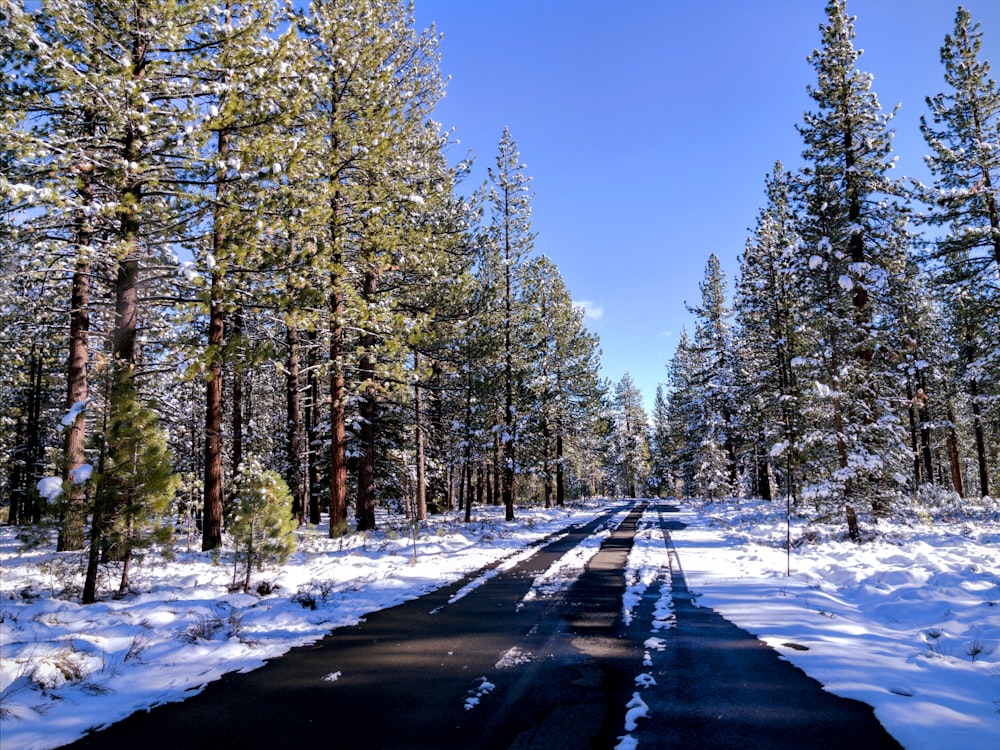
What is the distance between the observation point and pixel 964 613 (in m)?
6.48

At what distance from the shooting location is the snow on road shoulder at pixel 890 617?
388 cm

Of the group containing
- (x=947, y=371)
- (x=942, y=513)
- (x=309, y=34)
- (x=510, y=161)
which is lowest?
(x=942, y=513)

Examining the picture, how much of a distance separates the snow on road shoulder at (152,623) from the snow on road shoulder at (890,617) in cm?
467

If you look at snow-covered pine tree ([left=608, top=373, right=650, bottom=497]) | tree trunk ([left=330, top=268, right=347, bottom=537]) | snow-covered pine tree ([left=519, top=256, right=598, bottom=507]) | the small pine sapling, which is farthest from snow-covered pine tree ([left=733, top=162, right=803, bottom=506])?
snow-covered pine tree ([left=608, top=373, right=650, bottom=497])

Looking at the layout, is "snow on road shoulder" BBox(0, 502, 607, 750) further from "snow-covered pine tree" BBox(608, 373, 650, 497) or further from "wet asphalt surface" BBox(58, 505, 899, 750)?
"snow-covered pine tree" BBox(608, 373, 650, 497)

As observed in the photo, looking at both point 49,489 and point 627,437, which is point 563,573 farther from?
point 627,437

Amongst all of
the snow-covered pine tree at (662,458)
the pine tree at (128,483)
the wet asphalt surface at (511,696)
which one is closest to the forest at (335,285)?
the pine tree at (128,483)

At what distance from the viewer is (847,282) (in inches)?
591

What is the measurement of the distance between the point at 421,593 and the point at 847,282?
1484 centimetres

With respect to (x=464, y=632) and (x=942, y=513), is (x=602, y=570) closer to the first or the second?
(x=464, y=632)

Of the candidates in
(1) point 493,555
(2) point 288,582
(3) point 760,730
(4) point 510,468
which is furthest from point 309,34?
(4) point 510,468

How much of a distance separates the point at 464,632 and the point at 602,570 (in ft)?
15.1

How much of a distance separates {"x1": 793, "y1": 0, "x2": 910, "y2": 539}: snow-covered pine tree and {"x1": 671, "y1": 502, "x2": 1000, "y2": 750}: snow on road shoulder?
81.9 inches

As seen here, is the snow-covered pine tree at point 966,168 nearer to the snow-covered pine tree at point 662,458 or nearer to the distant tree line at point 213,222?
the distant tree line at point 213,222
